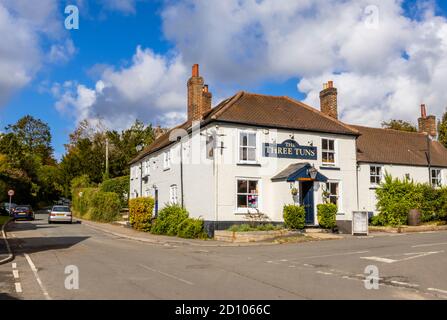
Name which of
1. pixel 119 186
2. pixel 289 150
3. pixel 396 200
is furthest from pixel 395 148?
pixel 119 186

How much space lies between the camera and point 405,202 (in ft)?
88.0

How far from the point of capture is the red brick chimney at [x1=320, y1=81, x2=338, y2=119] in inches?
1156

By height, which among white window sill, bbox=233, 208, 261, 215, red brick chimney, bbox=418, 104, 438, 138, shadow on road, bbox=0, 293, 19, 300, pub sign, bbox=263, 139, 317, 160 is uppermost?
red brick chimney, bbox=418, 104, 438, 138

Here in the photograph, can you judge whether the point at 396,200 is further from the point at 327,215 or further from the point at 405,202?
the point at 327,215

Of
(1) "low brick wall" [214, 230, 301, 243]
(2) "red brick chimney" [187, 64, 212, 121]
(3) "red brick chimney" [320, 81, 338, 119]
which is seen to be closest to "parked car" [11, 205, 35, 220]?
(2) "red brick chimney" [187, 64, 212, 121]

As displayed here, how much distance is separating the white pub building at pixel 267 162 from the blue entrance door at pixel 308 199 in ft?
0.18

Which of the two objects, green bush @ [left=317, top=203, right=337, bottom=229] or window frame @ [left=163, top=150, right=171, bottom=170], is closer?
green bush @ [left=317, top=203, right=337, bottom=229]

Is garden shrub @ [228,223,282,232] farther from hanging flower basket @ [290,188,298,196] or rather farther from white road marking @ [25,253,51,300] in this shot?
white road marking @ [25,253,51,300]

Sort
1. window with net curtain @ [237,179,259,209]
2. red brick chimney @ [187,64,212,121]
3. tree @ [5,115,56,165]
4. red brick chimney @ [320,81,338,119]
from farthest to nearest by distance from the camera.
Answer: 1. tree @ [5,115,56,165]
2. red brick chimney @ [320,81,338,119]
3. red brick chimney @ [187,64,212,121]
4. window with net curtain @ [237,179,259,209]

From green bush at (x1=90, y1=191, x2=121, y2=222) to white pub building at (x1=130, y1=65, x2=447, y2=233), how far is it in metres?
7.63

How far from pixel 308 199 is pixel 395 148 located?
1139 centimetres

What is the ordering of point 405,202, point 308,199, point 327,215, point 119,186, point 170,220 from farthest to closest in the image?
point 119,186, point 405,202, point 308,199, point 170,220, point 327,215

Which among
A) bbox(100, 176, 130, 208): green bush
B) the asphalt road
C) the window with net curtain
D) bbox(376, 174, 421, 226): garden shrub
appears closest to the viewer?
the asphalt road
